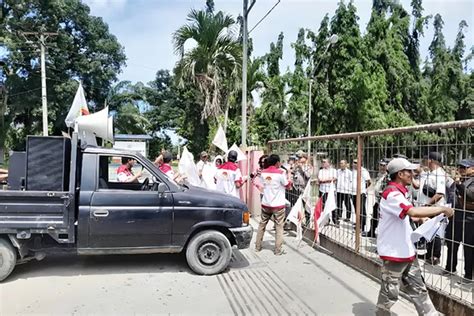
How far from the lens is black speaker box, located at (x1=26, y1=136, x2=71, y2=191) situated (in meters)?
5.38

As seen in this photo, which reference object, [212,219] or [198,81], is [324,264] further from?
[198,81]

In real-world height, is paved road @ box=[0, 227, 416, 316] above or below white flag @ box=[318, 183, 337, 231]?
below

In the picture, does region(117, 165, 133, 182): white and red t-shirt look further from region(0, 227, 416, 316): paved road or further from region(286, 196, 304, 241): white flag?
region(286, 196, 304, 241): white flag

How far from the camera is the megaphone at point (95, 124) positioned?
6.23 metres

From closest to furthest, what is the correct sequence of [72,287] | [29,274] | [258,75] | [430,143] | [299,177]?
[430,143]
[72,287]
[29,274]
[299,177]
[258,75]

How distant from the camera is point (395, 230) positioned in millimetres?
3865

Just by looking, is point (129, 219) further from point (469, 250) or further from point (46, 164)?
point (469, 250)

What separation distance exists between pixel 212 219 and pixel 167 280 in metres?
1.04

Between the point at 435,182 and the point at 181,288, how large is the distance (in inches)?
143

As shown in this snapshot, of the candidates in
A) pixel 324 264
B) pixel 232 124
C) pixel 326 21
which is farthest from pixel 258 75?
Answer: pixel 324 264

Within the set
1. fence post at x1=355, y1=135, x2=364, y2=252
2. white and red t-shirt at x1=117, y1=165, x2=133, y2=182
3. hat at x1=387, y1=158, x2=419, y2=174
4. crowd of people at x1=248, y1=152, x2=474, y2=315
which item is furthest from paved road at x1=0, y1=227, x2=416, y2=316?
hat at x1=387, y1=158, x2=419, y2=174

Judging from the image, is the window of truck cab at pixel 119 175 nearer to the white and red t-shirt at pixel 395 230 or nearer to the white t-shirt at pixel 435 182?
the white and red t-shirt at pixel 395 230

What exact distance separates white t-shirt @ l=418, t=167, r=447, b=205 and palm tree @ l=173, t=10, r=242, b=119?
515 inches

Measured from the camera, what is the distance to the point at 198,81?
18.4 m
